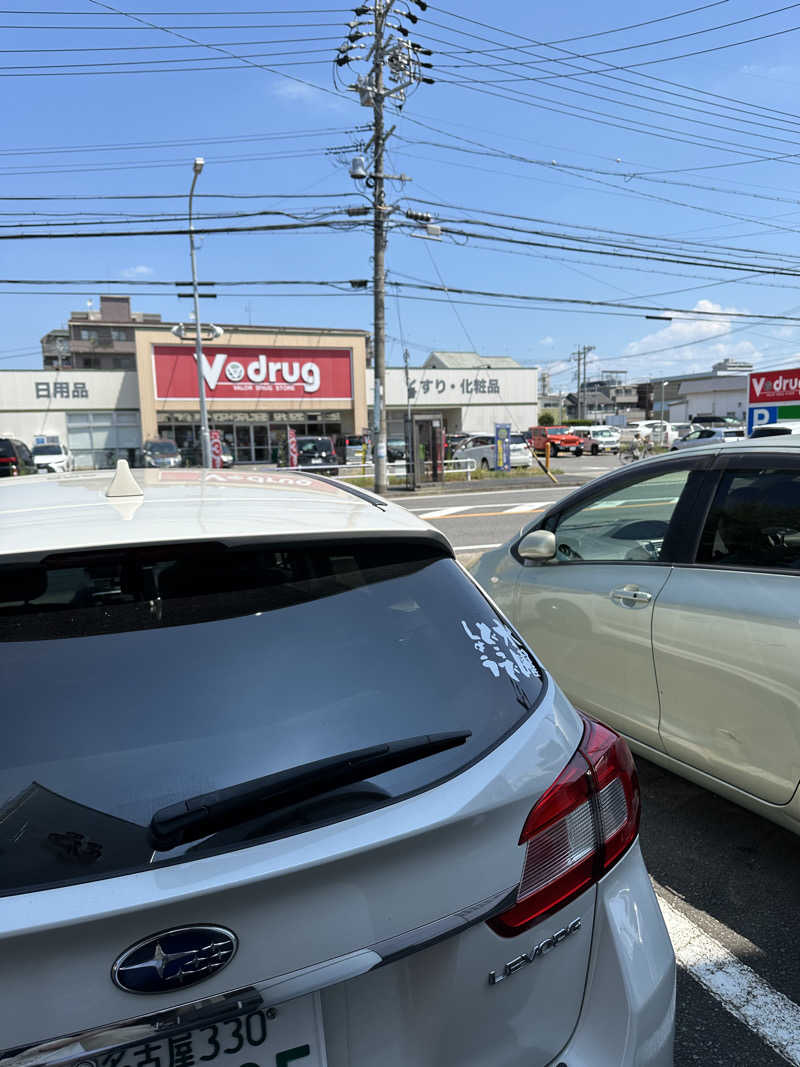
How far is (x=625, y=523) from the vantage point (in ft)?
13.3

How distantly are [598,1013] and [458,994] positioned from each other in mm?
333

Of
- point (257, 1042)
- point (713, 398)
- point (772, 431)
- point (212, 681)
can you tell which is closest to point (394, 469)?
point (772, 431)

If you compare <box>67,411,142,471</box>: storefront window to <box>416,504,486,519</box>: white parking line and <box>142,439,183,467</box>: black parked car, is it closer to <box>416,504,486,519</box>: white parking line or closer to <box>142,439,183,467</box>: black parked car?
<box>142,439,183,467</box>: black parked car

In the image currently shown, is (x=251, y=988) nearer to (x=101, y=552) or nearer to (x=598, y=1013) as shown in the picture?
(x=598, y=1013)

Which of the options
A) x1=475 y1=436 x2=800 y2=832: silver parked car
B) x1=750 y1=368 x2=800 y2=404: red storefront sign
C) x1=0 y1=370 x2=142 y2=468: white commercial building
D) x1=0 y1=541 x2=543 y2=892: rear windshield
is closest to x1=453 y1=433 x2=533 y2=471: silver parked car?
x1=750 y1=368 x2=800 y2=404: red storefront sign

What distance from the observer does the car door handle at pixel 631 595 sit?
10.0 feet

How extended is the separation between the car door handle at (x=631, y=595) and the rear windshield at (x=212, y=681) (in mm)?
1515

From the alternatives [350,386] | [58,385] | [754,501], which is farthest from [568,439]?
[754,501]

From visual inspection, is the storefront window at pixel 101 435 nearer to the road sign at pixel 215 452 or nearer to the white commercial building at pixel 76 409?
the white commercial building at pixel 76 409

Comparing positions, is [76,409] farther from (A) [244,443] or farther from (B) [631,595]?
(B) [631,595]

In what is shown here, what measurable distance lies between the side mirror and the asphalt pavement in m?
1.28

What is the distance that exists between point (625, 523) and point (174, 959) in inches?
138

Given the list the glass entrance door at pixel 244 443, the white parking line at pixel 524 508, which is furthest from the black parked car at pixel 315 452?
the white parking line at pixel 524 508

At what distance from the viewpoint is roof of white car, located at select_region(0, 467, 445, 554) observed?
1534 millimetres
